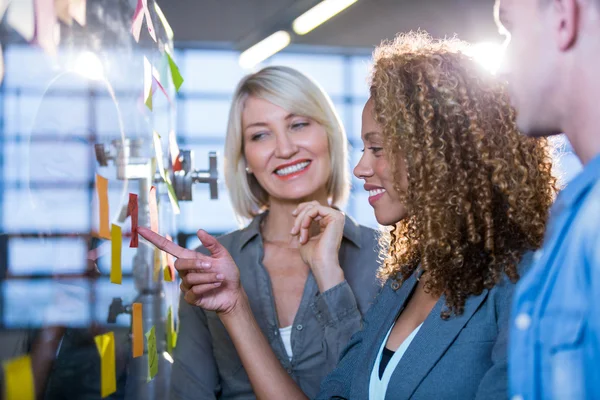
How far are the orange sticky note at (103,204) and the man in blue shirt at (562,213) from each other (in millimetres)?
621

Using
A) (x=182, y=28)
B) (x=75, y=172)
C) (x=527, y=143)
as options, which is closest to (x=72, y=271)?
(x=75, y=172)

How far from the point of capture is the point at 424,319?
4.01ft

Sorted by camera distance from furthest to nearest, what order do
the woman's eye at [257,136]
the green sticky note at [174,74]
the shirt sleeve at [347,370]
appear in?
the woman's eye at [257,136], the green sticky note at [174,74], the shirt sleeve at [347,370]

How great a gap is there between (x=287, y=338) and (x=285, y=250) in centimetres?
28

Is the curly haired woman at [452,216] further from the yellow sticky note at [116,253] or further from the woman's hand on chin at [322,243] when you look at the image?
the yellow sticky note at [116,253]

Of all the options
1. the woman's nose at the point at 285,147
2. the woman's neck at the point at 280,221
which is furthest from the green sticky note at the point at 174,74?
the woman's neck at the point at 280,221

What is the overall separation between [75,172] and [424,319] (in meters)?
0.66

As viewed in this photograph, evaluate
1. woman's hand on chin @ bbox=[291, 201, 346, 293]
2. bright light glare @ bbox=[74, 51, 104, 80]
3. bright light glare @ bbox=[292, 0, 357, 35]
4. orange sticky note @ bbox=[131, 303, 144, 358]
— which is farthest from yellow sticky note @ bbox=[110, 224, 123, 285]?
bright light glare @ bbox=[292, 0, 357, 35]

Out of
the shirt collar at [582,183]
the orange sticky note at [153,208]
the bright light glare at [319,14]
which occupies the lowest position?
the orange sticky note at [153,208]

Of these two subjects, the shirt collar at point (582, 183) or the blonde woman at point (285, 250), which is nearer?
the shirt collar at point (582, 183)

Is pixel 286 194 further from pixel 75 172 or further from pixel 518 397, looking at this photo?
pixel 518 397

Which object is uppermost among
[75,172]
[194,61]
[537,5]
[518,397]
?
[194,61]

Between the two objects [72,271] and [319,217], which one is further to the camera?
[319,217]

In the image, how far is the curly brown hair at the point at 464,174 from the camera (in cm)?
112
